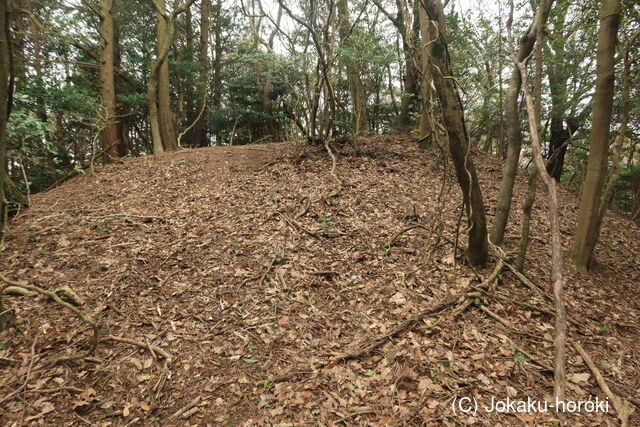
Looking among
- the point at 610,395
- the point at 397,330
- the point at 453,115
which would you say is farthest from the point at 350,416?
the point at 453,115

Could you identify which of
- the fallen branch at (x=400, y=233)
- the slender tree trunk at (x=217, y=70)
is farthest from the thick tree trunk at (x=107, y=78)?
the fallen branch at (x=400, y=233)

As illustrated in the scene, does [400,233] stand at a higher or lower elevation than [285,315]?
higher

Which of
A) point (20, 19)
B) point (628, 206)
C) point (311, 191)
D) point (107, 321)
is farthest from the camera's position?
point (628, 206)

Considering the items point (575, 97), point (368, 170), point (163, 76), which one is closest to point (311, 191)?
point (368, 170)

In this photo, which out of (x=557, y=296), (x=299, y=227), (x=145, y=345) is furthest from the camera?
(x=299, y=227)

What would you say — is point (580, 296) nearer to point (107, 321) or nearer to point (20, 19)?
point (107, 321)

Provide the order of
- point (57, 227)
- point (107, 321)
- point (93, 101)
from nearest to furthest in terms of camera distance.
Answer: point (107, 321)
point (57, 227)
point (93, 101)

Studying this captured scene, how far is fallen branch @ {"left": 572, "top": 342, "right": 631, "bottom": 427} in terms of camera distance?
8.90 ft

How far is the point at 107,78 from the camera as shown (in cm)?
885

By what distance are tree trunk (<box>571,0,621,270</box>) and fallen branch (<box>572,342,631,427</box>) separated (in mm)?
2284

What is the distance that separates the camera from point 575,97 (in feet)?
30.1

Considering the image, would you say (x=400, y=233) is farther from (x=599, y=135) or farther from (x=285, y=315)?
(x=599, y=135)

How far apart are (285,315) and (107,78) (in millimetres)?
9142

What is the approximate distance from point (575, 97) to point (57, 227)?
13.3 m
